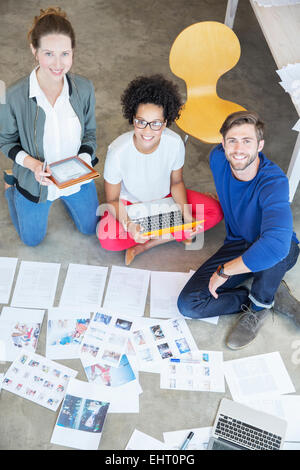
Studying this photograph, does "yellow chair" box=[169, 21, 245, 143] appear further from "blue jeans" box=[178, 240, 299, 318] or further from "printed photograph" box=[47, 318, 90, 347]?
"printed photograph" box=[47, 318, 90, 347]

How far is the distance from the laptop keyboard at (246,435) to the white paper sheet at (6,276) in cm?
132

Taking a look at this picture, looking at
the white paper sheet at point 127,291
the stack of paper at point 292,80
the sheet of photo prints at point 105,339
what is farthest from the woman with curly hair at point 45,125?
the stack of paper at point 292,80

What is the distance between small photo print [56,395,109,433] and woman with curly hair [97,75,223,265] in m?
0.87

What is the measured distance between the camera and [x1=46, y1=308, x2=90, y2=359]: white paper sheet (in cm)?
251

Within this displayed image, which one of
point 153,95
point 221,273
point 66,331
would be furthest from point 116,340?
point 153,95

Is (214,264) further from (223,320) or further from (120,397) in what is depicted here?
(120,397)

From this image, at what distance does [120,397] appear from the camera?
237cm

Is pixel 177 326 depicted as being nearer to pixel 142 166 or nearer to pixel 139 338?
pixel 139 338

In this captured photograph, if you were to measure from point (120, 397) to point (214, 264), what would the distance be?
0.87 metres

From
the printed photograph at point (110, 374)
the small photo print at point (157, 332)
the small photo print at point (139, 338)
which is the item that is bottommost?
the printed photograph at point (110, 374)

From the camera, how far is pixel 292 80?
9.20ft

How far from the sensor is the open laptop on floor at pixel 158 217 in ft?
9.02

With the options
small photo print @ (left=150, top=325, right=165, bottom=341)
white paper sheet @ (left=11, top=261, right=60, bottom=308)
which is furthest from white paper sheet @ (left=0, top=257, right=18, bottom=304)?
small photo print @ (left=150, top=325, right=165, bottom=341)

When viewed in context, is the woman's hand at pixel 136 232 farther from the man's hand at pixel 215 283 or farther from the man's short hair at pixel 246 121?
the man's short hair at pixel 246 121
